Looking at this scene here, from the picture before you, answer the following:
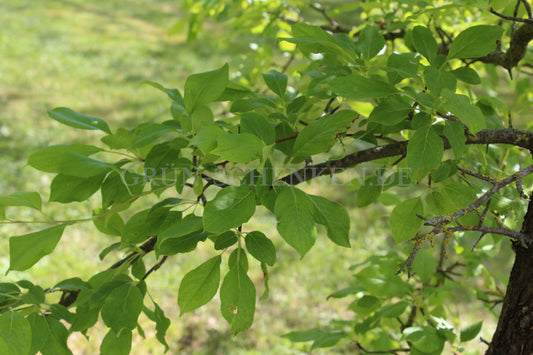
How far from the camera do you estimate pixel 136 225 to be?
759 mm

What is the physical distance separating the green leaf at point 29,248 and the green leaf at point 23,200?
0.17 ft

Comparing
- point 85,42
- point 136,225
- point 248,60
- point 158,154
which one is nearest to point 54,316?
point 136,225

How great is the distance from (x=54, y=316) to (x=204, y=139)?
0.43 metres

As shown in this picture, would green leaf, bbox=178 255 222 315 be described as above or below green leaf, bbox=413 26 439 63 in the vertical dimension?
below

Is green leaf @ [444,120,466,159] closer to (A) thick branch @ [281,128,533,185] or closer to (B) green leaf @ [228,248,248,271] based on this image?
(A) thick branch @ [281,128,533,185]

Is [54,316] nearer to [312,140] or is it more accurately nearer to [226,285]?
[226,285]

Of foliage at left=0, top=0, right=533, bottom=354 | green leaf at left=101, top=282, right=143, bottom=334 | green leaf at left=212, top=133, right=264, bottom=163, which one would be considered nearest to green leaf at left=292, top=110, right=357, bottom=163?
foliage at left=0, top=0, right=533, bottom=354

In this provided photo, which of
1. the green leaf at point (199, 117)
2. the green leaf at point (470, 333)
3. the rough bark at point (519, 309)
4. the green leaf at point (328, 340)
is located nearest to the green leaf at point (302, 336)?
the green leaf at point (328, 340)

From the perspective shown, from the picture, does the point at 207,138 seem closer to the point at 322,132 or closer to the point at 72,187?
the point at 322,132

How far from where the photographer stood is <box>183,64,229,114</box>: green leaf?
28.8 inches

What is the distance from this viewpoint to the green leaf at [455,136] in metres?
0.67

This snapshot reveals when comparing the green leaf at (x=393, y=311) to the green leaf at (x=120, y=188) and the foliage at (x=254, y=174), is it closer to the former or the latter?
the foliage at (x=254, y=174)

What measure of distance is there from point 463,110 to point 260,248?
321 millimetres

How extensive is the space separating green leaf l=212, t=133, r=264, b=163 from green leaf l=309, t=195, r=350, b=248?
0.14 metres
